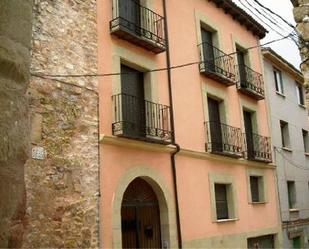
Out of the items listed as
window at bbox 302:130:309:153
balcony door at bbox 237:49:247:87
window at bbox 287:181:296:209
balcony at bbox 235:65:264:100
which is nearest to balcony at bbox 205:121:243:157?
balcony at bbox 235:65:264:100

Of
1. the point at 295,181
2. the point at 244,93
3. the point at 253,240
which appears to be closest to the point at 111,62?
the point at 244,93

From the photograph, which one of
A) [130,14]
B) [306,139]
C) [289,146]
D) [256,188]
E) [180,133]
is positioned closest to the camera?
[130,14]

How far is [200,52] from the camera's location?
1271 cm

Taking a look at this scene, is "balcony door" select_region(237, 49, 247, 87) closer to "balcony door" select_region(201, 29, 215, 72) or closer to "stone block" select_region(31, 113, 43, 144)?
"balcony door" select_region(201, 29, 215, 72)

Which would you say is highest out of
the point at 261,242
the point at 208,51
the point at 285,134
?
the point at 208,51

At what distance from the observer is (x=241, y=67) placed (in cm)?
1523

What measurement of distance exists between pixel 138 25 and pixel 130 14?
414 mm

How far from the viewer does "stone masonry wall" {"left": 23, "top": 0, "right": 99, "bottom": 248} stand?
715cm

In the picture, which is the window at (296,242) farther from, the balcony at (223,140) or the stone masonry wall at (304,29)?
the stone masonry wall at (304,29)

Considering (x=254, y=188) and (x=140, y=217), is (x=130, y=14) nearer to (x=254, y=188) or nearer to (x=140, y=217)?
(x=140, y=217)

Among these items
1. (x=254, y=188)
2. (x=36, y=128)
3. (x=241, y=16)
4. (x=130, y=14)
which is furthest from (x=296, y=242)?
(x=36, y=128)

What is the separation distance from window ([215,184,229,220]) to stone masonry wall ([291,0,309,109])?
24.6 ft

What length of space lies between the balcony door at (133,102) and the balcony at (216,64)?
8.94 feet

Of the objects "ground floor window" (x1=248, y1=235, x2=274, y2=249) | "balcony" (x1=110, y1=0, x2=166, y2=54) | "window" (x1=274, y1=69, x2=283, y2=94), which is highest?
"window" (x1=274, y1=69, x2=283, y2=94)
